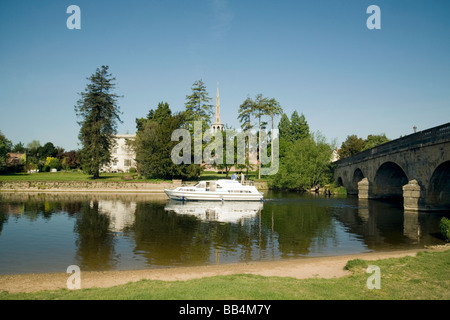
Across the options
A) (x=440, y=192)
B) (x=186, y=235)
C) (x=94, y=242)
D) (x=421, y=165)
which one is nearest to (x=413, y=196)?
(x=440, y=192)

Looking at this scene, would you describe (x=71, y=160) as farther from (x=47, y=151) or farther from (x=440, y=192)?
(x=440, y=192)

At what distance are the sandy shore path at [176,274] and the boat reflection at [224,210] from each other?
14854mm

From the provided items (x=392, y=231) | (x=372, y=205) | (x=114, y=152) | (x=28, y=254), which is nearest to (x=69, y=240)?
(x=28, y=254)

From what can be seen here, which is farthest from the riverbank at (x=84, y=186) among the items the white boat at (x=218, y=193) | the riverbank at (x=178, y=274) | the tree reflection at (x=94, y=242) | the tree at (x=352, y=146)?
the tree at (x=352, y=146)

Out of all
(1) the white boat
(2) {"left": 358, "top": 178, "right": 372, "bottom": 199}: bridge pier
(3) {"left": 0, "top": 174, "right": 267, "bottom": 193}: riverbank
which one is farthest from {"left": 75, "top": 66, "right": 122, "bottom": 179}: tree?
(2) {"left": 358, "top": 178, "right": 372, "bottom": 199}: bridge pier

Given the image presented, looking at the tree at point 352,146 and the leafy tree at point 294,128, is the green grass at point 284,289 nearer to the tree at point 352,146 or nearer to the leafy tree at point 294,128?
the tree at point 352,146

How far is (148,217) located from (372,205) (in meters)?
29.9

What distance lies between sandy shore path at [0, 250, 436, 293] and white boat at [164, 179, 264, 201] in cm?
2928

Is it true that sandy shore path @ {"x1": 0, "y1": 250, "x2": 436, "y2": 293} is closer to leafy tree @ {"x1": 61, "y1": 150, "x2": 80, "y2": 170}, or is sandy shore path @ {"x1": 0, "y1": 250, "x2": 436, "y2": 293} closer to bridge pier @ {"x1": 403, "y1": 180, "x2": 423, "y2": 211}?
bridge pier @ {"x1": 403, "y1": 180, "x2": 423, "y2": 211}

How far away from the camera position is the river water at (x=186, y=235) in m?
17.3

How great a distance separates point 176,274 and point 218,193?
104ft

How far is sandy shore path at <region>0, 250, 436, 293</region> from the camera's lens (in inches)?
477
